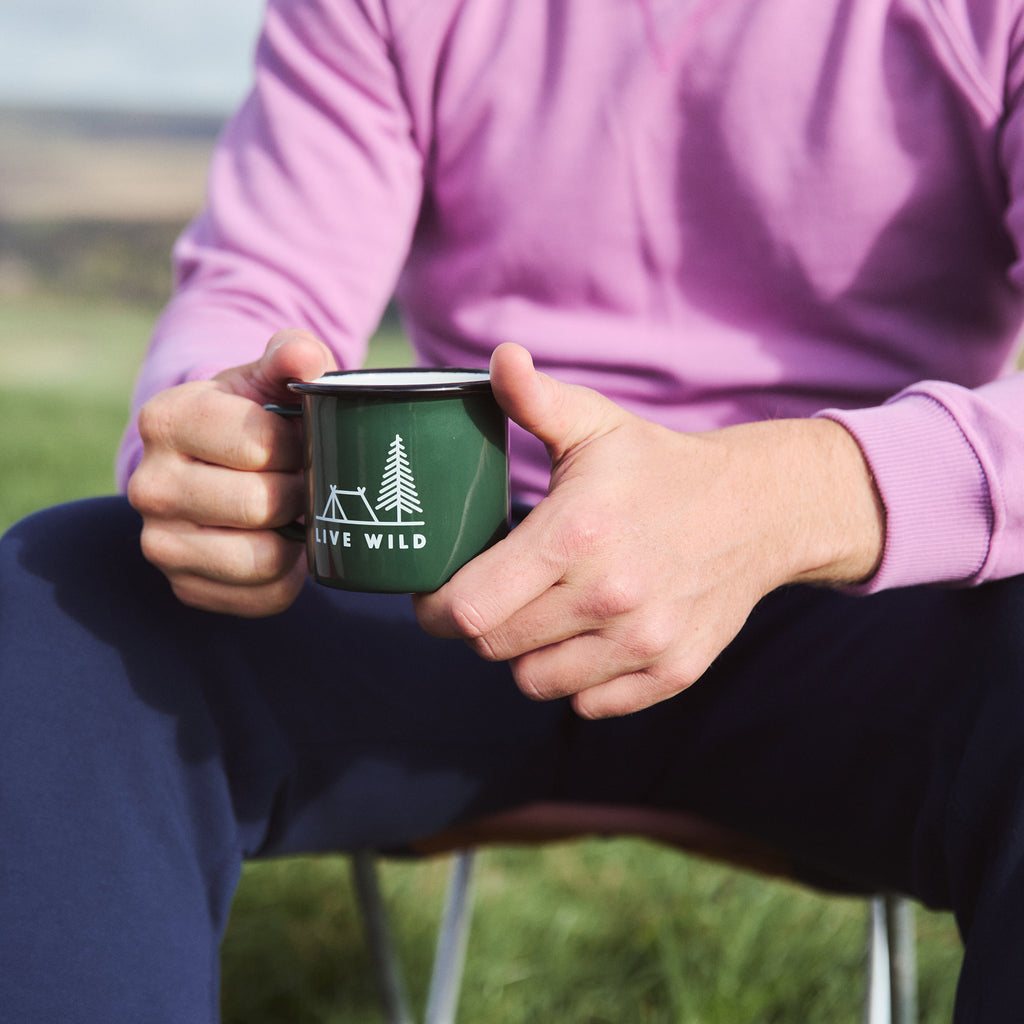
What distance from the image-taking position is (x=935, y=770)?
86 centimetres

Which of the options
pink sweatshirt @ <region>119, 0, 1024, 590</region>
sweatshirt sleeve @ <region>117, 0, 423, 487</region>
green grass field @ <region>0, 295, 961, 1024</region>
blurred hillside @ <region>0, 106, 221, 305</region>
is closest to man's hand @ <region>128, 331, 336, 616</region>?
pink sweatshirt @ <region>119, 0, 1024, 590</region>

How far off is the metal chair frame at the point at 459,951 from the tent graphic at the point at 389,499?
63 cm

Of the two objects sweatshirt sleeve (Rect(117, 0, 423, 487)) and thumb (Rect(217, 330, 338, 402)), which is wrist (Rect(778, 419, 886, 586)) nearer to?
thumb (Rect(217, 330, 338, 402))

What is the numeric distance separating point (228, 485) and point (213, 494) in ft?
0.04

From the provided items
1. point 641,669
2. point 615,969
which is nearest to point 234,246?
point 641,669

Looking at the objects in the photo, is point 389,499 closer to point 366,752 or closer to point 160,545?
point 160,545

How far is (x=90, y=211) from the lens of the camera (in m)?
10.2

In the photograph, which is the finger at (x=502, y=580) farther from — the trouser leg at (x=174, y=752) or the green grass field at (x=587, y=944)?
the green grass field at (x=587, y=944)

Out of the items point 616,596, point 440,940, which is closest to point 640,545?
point 616,596

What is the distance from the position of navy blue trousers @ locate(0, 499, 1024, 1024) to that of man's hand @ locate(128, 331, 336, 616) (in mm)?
73

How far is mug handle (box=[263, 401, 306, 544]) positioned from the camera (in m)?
0.81

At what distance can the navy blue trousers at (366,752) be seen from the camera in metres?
0.74

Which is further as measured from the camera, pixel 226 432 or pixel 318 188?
pixel 318 188

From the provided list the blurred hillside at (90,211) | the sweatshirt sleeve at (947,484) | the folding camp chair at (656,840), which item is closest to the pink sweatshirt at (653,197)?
the sweatshirt sleeve at (947,484)
